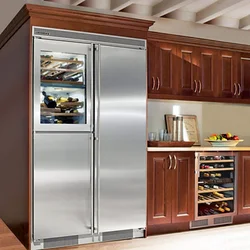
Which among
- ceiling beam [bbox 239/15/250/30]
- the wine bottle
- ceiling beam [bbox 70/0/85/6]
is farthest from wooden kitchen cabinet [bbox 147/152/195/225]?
ceiling beam [bbox 239/15/250/30]

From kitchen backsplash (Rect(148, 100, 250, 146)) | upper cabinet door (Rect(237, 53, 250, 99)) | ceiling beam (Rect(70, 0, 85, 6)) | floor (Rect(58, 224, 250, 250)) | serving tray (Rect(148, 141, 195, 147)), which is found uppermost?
ceiling beam (Rect(70, 0, 85, 6))

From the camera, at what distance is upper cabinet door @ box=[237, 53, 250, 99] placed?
5105 mm

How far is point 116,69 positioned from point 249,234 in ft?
7.84

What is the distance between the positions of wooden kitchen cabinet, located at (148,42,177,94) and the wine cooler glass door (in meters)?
0.90

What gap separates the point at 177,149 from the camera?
4340 mm

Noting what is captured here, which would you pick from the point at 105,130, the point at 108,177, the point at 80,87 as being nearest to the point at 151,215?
the point at 108,177

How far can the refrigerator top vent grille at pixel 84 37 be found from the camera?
3627 millimetres

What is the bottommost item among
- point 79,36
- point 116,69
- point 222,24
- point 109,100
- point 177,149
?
point 177,149

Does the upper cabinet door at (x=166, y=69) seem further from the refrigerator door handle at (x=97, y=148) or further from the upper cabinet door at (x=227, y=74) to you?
the refrigerator door handle at (x=97, y=148)

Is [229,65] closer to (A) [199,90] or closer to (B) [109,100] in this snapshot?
(A) [199,90]

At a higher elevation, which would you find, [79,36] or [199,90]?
[79,36]

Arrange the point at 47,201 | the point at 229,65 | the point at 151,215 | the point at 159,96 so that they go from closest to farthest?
1. the point at 47,201
2. the point at 151,215
3. the point at 159,96
4. the point at 229,65

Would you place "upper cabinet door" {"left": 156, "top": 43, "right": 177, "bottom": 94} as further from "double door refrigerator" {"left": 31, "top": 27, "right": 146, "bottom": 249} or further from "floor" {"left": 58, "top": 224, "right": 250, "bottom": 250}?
"floor" {"left": 58, "top": 224, "right": 250, "bottom": 250}

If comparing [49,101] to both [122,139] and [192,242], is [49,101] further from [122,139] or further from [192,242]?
[192,242]
